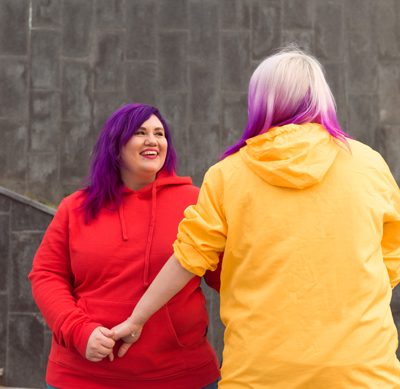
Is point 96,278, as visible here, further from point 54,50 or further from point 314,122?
point 54,50

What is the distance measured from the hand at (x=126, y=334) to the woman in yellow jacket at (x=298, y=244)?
355 millimetres

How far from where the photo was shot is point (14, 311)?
4137 millimetres

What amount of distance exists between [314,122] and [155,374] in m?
1.02

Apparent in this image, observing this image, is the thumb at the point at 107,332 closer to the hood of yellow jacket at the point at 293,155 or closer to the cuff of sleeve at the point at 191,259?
the cuff of sleeve at the point at 191,259

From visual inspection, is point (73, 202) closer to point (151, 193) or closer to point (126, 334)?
point (151, 193)

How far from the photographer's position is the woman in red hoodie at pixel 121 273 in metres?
1.59

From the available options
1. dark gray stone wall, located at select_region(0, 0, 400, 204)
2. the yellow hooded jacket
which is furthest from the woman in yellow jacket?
dark gray stone wall, located at select_region(0, 0, 400, 204)

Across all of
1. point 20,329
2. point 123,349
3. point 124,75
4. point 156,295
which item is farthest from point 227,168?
point 124,75

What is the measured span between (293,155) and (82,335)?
3.11ft

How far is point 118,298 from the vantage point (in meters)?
1.63

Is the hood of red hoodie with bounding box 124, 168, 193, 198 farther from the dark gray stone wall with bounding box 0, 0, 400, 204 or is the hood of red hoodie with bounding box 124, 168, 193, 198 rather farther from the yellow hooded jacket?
the dark gray stone wall with bounding box 0, 0, 400, 204

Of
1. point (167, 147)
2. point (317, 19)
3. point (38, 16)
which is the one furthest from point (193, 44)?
point (167, 147)

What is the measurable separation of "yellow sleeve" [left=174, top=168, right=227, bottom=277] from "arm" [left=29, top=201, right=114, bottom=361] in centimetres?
46

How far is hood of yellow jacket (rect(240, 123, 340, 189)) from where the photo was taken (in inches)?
45.7
